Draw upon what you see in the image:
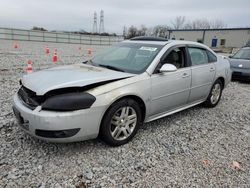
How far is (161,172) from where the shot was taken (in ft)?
9.22

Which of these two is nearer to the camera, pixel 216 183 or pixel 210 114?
pixel 216 183

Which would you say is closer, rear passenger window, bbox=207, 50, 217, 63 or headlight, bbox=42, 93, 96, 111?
headlight, bbox=42, 93, 96, 111

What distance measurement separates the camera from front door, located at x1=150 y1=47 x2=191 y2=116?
362cm

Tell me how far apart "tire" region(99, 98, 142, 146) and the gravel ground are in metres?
0.14

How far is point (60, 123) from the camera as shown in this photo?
→ 8.86 ft

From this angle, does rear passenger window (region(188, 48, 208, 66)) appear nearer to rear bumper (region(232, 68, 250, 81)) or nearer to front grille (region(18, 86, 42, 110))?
front grille (region(18, 86, 42, 110))

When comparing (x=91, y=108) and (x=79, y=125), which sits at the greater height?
(x=91, y=108)

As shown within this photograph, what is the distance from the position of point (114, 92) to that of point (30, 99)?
3.50 feet

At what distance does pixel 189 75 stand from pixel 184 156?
1.62 meters

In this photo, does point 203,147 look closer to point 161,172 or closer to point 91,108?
point 161,172

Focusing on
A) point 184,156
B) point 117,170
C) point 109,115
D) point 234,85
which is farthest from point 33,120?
point 234,85

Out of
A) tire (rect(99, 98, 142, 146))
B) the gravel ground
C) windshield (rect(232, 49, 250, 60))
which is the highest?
windshield (rect(232, 49, 250, 60))

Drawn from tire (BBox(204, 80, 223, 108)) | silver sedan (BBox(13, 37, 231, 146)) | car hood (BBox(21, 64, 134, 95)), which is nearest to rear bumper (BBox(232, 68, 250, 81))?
tire (BBox(204, 80, 223, 108))

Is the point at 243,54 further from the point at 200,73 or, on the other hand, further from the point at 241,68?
the point at 200,73
